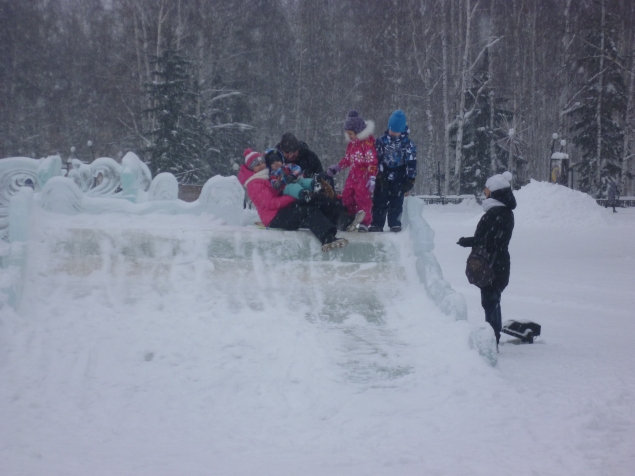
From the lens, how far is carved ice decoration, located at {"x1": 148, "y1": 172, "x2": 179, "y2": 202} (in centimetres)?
930

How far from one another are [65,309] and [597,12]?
2834 cm

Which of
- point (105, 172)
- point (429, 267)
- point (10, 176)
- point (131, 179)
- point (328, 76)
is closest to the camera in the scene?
point (429, 267)

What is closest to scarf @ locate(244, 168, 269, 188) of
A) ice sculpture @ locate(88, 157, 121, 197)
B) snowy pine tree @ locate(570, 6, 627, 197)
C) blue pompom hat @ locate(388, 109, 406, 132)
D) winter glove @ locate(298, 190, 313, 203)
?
winter glove @ locate(298, 190, 313, 203)

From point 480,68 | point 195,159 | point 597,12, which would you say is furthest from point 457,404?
point 480,68

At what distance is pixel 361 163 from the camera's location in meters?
7.54

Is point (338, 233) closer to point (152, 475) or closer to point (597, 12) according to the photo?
point (152, 475)

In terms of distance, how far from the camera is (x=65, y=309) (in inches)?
219

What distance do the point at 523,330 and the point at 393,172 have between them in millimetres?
2332

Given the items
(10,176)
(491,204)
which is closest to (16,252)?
(10,176)

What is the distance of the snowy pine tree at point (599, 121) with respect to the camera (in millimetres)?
30547

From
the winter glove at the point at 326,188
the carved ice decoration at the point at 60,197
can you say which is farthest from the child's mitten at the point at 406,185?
the carved ice decoration at the point at 60,197

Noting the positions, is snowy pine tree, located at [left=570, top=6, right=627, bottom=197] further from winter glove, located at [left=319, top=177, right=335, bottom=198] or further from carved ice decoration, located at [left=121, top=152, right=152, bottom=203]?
winter glove, located at [left=319, top=177, right=335, bottom=198]

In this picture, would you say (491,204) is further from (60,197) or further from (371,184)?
(60,197)

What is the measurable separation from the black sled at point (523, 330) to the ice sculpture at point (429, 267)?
115 centimetres
